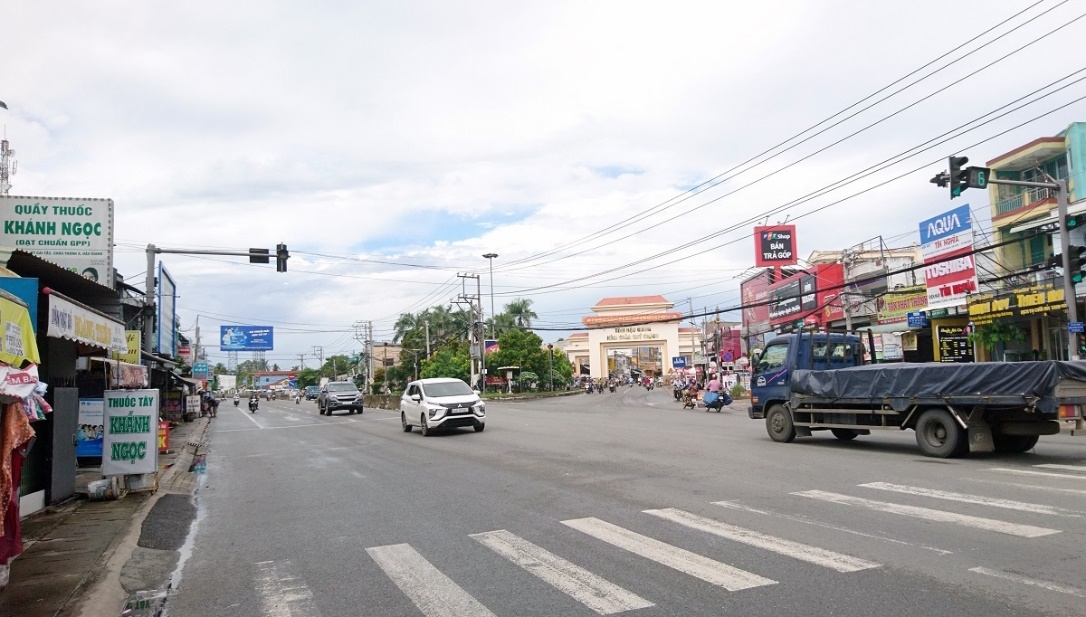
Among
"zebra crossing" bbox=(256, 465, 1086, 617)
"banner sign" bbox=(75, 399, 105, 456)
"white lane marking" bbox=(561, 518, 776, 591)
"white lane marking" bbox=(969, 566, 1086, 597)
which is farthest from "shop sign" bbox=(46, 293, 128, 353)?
"white lane marking" bbox=(969, 566, 1086, 597)

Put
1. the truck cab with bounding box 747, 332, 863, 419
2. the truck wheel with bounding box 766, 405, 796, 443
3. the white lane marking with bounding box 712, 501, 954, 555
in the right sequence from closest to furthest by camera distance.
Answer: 1. the white lane marking with bounding box 712, 501, 954, 555
2. the truck wheel with bounding box 766, 405, 796, 443
3. the truck cab with bounding box 747, 332, 863, 419

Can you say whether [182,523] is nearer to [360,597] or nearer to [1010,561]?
[360,597]

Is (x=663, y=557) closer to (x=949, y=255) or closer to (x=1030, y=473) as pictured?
(x=1030, y=473)

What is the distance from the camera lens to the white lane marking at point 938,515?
700cm

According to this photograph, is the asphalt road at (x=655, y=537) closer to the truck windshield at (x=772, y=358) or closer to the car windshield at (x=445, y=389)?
the truck windshield at (x=772, y=358)

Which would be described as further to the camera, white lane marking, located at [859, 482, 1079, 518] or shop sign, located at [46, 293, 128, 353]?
shop sign, located at [46, 293, 128, 353]

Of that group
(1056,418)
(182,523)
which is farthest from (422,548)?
(1056,418)

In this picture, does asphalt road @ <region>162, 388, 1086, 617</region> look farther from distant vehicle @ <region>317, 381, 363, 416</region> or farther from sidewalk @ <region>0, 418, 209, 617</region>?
distant vehicle @ <region>317, 381, 363, 416</region>

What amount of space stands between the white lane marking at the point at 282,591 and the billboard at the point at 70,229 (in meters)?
15.6

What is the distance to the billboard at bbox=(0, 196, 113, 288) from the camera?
19250 millimetres

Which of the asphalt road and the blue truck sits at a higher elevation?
the blue truck

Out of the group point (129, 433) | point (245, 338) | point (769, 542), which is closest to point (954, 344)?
point (769, 542)

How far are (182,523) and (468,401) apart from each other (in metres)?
12.6

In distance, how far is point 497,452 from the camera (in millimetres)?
16047
